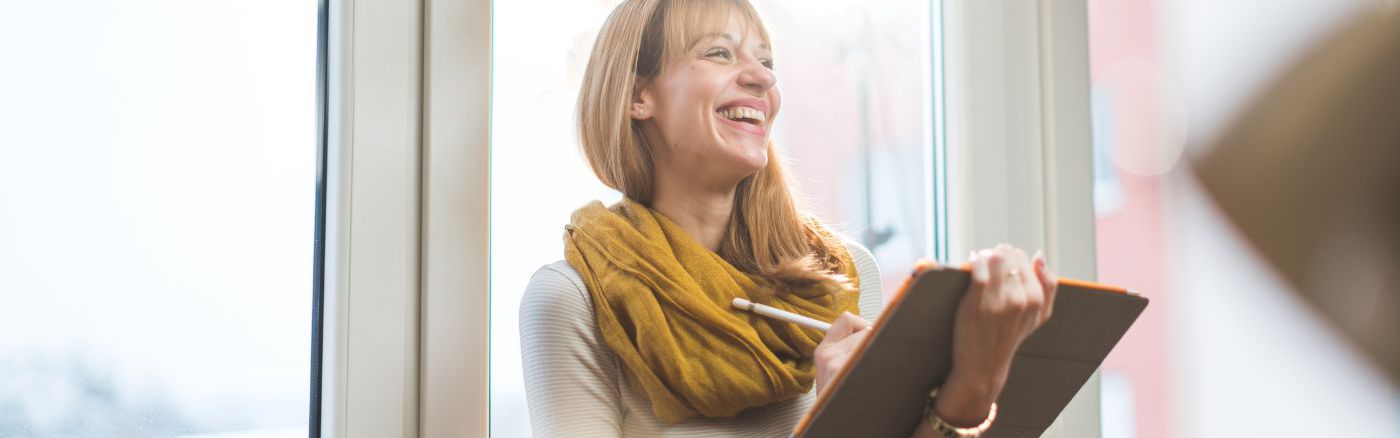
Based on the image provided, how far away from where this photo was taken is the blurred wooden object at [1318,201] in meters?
1.34

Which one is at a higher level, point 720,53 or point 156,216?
point 720,53

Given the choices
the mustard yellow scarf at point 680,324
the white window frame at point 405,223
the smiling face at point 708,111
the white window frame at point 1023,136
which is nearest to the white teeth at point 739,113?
the smiling face at point 708,111

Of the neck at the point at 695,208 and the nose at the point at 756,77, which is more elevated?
the nose at the point at 756,77

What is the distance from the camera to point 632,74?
1032 mm

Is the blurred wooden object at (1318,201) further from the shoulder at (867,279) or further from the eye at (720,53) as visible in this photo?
the eye at (720,53)

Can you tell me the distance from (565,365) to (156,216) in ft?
1.11

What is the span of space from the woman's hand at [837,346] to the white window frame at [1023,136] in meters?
0.35

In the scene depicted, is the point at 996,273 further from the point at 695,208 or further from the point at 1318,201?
the point at 1318,201

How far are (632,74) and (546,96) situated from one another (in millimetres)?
97

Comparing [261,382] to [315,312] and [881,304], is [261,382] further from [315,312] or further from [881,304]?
[881,304]

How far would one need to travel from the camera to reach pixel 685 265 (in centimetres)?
100

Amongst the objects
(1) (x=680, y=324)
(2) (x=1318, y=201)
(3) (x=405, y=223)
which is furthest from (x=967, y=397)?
(2) (x=1318, y=201)

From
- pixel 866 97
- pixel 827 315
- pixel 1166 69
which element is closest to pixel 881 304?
pixel 827 315

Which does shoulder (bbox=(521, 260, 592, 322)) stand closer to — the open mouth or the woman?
the woman
